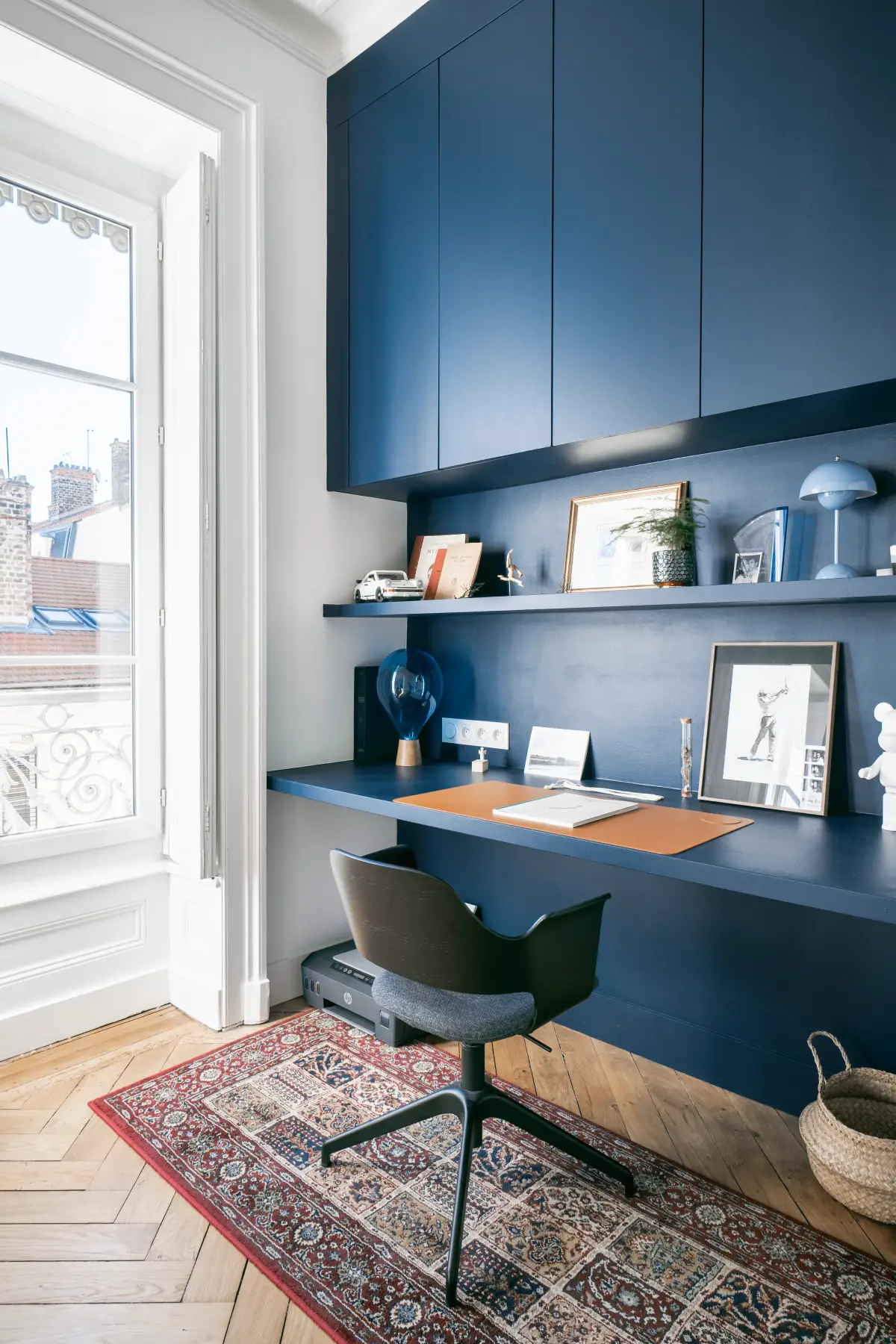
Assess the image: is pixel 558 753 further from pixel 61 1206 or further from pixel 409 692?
pixel 61 1206

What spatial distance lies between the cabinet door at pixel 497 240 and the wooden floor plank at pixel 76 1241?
2.00m

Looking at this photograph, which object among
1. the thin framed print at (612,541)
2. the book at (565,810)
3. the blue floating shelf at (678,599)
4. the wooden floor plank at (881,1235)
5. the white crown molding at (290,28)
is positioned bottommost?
the wooden floor plank at (881,1235)

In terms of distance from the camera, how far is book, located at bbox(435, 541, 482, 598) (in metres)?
2.69

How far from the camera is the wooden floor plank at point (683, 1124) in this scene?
1873mm

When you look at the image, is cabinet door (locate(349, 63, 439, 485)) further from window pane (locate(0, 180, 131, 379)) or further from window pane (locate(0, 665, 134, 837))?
window pane (locate(0, 665, 134, 837))

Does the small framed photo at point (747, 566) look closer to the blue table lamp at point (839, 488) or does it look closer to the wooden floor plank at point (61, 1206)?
the blue table lamp at point (839, 488)

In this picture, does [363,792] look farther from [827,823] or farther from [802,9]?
[802,9]

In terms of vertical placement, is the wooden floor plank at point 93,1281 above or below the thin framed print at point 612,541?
below

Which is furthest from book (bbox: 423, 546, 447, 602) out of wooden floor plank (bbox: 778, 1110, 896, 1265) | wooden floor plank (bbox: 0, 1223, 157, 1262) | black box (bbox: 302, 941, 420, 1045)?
wooden floor plank (bbox: 778, 1110, 896, 1265)

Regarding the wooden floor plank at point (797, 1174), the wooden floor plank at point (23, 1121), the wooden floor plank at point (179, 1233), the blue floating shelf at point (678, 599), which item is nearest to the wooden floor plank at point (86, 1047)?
the wooden floor plank at point (23, 1121)

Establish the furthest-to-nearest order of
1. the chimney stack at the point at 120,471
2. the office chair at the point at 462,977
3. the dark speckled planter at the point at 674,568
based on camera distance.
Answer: the chimney stack at the point at 120,471
the dark speckled planter at the point at 674,568
the office chair at the point at 462,977

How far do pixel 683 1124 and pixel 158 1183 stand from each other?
1.24m

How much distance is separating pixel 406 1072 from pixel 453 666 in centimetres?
131

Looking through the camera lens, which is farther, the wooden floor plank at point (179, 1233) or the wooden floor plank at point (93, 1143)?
the wooden floor plank at point (93, 1143)
